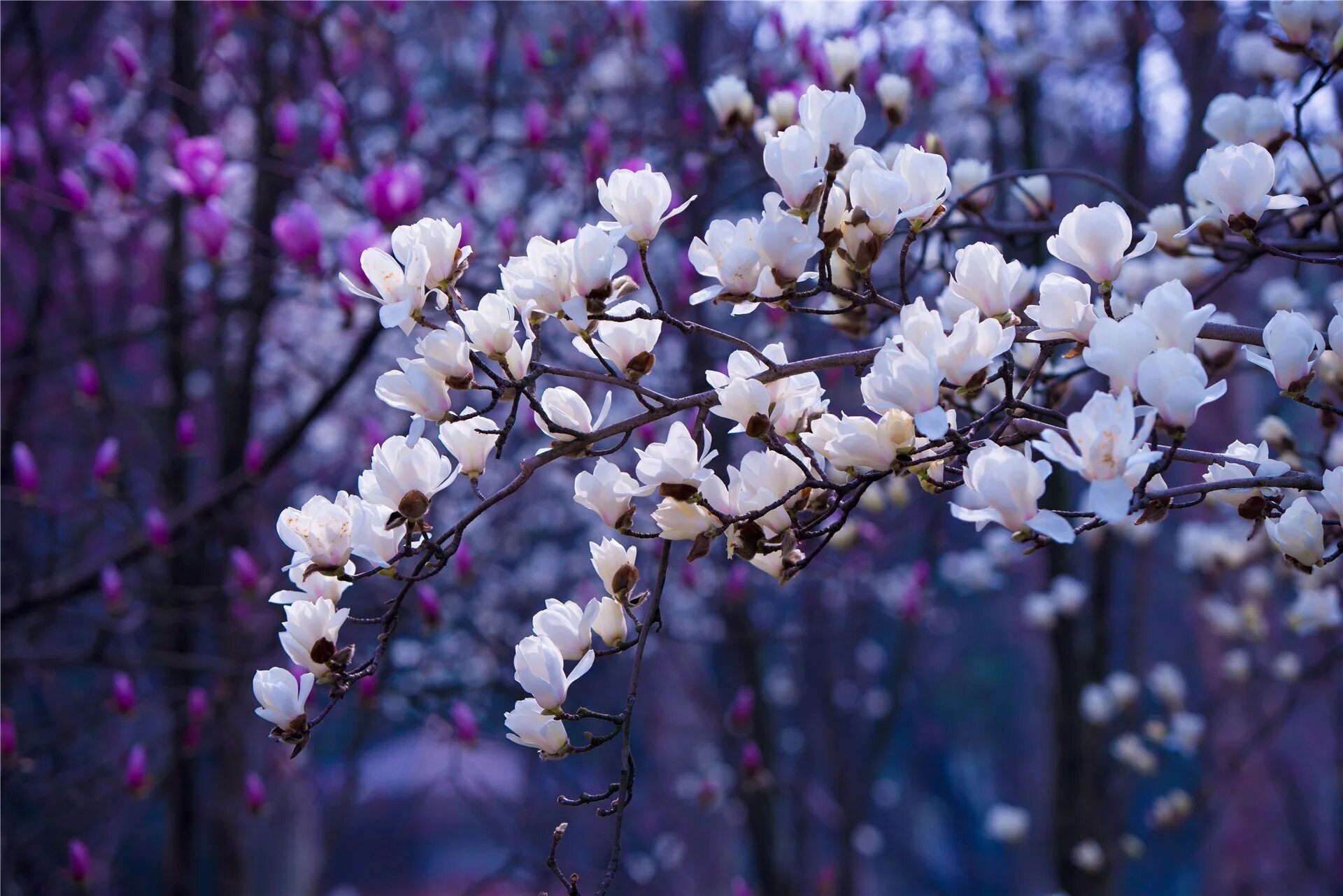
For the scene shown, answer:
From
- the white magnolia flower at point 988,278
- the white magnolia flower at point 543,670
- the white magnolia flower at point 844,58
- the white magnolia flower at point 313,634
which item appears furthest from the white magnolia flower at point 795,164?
the white magnolia flower at point 844,58

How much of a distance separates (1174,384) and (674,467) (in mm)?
444

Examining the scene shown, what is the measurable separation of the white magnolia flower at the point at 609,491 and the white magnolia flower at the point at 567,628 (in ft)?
0.30

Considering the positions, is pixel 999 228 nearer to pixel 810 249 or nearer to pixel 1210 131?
pixel 1210 131

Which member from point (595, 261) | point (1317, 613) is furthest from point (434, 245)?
point (1317, 613)

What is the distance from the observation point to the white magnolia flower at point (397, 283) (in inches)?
40.4

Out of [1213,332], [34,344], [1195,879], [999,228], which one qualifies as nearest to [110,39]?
[34,344]

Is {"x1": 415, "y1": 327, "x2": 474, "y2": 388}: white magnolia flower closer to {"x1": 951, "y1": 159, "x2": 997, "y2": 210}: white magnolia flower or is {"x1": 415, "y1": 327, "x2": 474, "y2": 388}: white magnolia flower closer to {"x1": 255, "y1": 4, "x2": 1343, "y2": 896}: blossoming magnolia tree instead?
{"x1": 255, "y1": 4, "x2": 1343, "y2": 896}: blossoming magnolia tree

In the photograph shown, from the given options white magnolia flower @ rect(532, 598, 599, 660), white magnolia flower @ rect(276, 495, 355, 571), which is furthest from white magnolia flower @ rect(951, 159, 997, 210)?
white magnolia flower @ rect(276, 495, 355, 571)

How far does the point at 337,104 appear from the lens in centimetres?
243

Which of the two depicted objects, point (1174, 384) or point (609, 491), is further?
point (609, 491)

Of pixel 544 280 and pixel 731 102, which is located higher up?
pixel 544 280

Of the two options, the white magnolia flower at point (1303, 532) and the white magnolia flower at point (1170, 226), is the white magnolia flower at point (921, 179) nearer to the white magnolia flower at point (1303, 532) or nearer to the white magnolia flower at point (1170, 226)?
the white magnolia flower at point (1303, 532)

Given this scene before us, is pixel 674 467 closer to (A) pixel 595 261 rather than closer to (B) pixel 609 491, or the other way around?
(B) pixel 609 491

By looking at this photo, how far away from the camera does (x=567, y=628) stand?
1064mm
